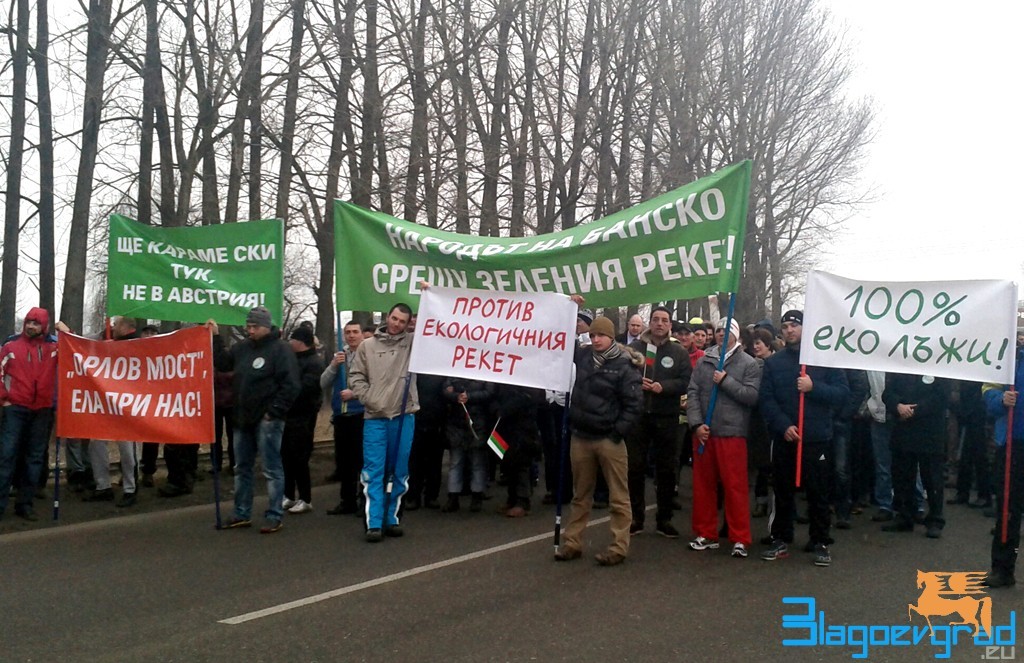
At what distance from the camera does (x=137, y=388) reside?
30.9 ft

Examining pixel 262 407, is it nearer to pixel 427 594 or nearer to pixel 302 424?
pixel 302 424

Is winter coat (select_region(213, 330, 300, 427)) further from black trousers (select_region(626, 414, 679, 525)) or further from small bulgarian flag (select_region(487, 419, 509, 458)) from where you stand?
black trousers (select_region(626, 414, 679, 525))

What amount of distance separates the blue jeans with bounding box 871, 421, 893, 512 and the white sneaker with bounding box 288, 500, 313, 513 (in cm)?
600

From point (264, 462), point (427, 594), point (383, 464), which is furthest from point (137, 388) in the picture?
point (427, 594)

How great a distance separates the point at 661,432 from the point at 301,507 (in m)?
3.86

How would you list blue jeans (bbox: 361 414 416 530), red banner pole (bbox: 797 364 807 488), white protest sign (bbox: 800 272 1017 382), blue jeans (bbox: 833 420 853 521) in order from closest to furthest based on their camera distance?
white protest sign (bbox: 800 272 1017 382) < red banner pole (bbox: 797 364 807 488) < blue jeans (bbox: 361 414 416 530) < blue jeans (bbox: 833 420 853 521)

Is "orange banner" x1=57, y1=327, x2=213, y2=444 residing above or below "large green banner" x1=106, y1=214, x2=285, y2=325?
below

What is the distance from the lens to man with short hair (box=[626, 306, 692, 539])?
899cm

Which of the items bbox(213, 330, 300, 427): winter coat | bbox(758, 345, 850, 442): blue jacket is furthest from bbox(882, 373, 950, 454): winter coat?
bbox(213, 330, 300, 427): winter coat

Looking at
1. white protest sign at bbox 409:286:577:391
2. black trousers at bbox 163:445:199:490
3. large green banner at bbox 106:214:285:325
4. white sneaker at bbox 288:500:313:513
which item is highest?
large green banner at bbox 106:214:285:325

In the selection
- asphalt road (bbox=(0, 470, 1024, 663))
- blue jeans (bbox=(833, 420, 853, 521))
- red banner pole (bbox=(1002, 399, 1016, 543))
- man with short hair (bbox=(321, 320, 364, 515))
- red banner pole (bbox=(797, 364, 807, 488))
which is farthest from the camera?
man with short hair (bbox=(321, 320, 364, 515))

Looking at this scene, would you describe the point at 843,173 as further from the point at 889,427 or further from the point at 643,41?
the point at 889,427

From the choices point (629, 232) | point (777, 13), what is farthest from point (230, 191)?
point (777, 13)

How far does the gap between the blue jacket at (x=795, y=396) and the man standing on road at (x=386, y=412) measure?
3134 millimetres
